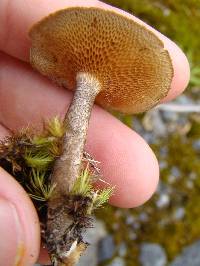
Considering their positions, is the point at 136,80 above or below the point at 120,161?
above

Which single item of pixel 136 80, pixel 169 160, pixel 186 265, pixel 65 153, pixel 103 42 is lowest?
pixel 186 265

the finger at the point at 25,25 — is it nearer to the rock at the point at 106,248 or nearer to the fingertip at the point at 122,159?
the fingertip at the point at 122,159

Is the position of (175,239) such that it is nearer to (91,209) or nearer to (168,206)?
(168,206)

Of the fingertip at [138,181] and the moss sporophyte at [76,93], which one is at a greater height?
the moss sporophyte at [76,93]

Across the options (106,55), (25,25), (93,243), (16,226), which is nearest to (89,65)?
(106,55)

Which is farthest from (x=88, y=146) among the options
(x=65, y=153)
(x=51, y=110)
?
(x=65, y=153)

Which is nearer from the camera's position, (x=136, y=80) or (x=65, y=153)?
(x=65, y=153)

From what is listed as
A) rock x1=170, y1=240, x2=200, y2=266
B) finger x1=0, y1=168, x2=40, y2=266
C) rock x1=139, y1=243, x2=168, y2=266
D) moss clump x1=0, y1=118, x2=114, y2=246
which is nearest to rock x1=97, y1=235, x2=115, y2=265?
rock x1=139, y1=243, x2=168, y2=266

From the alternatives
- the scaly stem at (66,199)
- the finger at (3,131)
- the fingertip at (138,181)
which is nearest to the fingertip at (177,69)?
the fingertip at (138,181)
